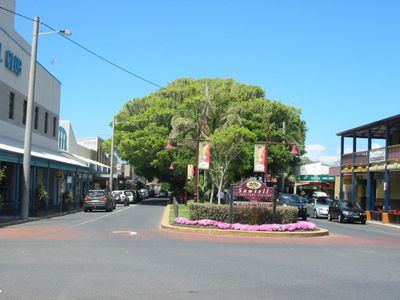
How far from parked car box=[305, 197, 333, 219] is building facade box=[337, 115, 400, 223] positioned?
151 inches

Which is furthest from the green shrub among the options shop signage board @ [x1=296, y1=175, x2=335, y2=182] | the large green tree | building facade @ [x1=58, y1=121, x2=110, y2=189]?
shop signage board @ [x1=296, y1=175, x2=335, y2=182]

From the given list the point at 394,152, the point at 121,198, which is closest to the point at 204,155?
the point at 394,152

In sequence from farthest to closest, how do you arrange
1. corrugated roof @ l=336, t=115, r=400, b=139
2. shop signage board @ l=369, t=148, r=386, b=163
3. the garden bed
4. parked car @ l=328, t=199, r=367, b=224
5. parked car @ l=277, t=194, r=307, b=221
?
shop signage board @ l=369, t=148, r=386, b=163
corrugated roof @ l=336, t=115, r=400, b=139
parked car @ l=328, t=199, r=367, b=224
parked car @ l=277, t=194, r=307, b=221
the garden bed

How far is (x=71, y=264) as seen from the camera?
11.6m

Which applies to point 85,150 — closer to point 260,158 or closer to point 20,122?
point 20,122

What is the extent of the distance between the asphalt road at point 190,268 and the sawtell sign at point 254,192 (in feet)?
11.3

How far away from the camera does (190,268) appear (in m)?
11.4

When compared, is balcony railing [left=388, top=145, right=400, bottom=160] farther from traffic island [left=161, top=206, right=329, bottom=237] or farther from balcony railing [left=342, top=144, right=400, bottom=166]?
traffic island [left=161, top=206, right=329, bottom=237]

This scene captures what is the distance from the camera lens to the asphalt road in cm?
888

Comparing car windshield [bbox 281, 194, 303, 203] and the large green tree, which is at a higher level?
the large green tree

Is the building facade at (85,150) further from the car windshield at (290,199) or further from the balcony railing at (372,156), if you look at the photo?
the balcony railing at (372,156)

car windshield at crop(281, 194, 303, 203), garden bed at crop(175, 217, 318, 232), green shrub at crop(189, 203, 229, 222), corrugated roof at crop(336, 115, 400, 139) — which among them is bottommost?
garden bed at crop(175, 217, 318, 232)

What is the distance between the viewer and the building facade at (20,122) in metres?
29.9

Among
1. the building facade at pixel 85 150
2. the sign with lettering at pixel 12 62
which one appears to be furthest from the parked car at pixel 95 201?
the sign with lettering at pixel 12 62
